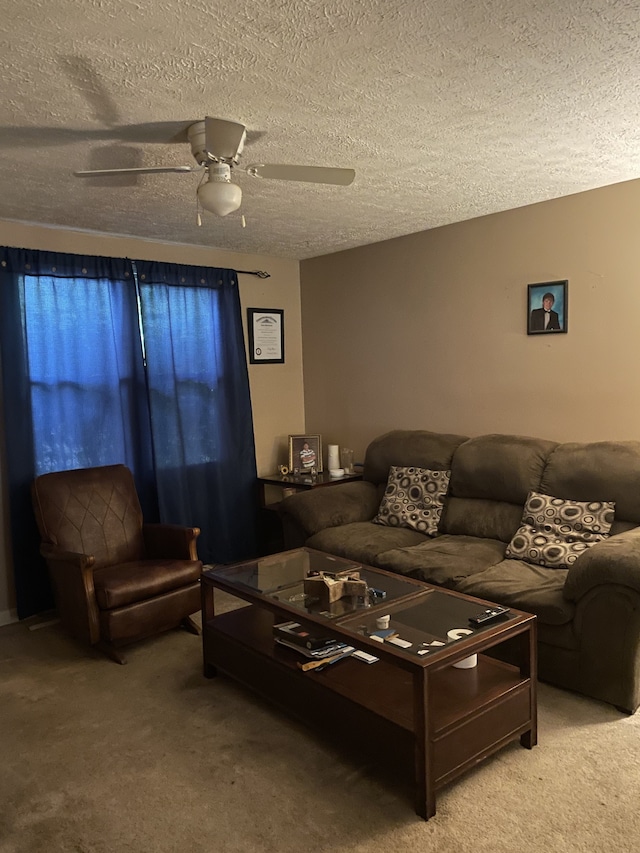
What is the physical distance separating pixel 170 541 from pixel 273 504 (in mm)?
1258

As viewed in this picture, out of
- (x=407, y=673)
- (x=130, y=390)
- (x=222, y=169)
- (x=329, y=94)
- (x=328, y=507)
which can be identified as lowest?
(x=407, y=673)

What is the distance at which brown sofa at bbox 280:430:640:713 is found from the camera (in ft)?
8.77

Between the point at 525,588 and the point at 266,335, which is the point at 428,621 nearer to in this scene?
the point at 525,588

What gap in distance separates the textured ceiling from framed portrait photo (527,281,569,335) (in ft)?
1.80

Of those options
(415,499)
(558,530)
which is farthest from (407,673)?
(415,499)

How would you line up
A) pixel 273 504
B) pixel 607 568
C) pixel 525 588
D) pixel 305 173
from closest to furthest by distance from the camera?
pixel 305 173, pixel 607 568, pixel 525 588, pixel 273 504

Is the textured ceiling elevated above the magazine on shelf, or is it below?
above

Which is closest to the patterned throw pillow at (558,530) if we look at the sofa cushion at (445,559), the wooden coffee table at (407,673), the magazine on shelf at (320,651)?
the sofa cushion at (445,559)

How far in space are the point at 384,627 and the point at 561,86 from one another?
2.00m

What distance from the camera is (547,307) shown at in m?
3.87

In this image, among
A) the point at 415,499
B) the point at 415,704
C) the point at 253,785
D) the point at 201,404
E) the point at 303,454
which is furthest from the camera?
the point at 303,454

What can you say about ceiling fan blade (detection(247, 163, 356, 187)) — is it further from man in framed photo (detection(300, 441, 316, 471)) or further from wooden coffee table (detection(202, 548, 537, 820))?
man in framed photo (detection(300, 441, 316, 471))

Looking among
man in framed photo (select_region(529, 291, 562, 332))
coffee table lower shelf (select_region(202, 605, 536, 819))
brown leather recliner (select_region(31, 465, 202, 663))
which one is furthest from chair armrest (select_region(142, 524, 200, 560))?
man in framed photo (select_region(529, 291, 562, 332))

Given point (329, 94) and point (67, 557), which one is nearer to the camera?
point (329, 94)
